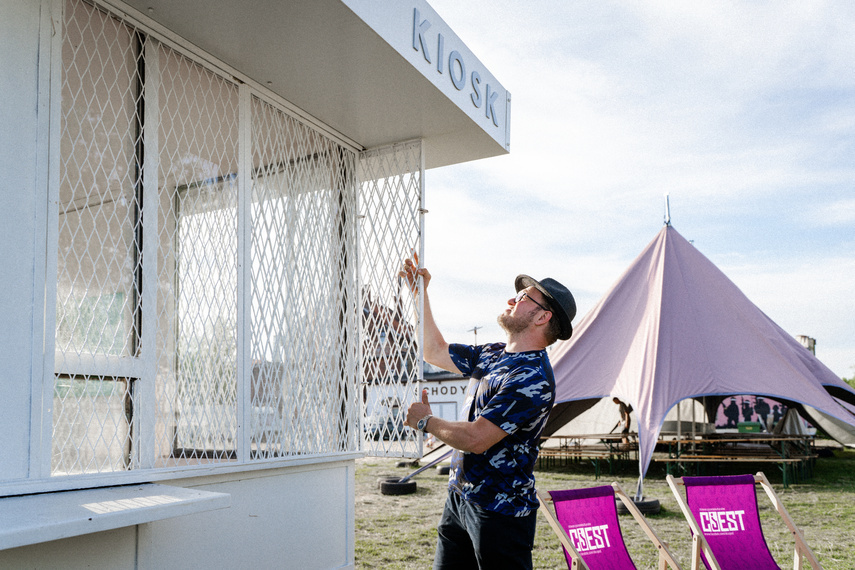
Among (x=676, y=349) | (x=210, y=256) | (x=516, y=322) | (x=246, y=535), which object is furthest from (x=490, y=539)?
(x=676, y=349)

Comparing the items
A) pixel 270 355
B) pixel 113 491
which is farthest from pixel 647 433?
pixel 113 491

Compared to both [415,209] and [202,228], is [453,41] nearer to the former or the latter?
[415,209]

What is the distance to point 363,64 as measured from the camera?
3.30 m

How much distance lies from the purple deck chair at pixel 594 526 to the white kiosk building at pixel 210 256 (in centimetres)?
112

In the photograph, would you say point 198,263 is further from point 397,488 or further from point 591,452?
point 591,452

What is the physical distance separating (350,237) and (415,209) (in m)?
0.51

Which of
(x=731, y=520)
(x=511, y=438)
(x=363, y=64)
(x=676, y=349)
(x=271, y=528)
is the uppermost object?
(x=363, y=64)

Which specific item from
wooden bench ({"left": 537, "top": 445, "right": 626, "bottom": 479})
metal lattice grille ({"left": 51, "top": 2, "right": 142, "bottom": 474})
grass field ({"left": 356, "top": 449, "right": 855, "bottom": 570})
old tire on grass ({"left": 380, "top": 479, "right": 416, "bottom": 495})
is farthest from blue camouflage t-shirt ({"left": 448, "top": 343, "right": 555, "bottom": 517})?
wooden bench ({"left": 537, "top": 445, "right": 626, "bottom": 479})

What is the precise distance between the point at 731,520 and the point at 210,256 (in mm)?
3770

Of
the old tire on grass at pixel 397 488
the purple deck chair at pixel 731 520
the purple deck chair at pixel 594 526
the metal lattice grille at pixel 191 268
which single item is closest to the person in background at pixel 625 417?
the old tire on grass at pixel 397 488

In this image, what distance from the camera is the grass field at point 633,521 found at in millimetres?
5031

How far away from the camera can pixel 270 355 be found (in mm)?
3828

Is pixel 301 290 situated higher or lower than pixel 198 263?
lower

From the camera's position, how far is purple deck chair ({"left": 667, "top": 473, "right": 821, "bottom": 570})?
3.78 metres
